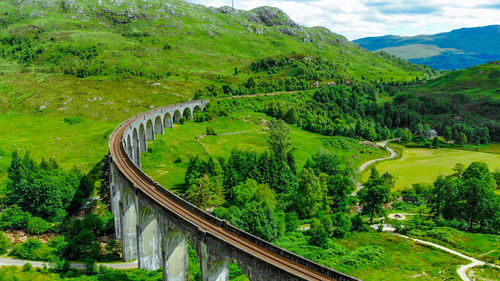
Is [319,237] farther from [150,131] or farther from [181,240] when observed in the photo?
[150,131]

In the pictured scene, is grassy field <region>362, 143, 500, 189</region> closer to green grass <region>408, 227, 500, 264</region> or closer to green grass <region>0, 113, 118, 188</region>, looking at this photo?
green grass <region>408, 227, 500, 264</region>

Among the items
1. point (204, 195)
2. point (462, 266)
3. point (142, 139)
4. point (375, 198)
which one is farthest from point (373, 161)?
point (142, 139)

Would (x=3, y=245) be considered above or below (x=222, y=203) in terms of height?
below

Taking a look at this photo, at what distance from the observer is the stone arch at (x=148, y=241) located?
5238 cm

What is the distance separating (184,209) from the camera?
47.2 meters

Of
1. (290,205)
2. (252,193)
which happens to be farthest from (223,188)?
(290,205)

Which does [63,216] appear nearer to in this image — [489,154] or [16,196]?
[16,196]

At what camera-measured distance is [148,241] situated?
54094 mm

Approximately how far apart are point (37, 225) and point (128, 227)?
23.7 meters

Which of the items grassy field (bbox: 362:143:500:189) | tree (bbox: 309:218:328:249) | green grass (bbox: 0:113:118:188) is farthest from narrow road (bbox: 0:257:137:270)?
grassy field (bbox: 362:143:500:189)

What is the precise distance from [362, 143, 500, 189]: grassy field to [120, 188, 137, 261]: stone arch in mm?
84943

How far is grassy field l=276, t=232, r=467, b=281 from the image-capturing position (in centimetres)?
5594

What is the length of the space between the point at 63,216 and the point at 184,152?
4907 centimetres

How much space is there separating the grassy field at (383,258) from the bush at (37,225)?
47.8m
